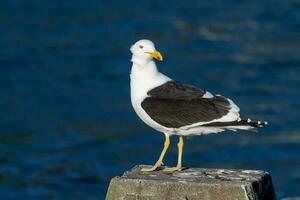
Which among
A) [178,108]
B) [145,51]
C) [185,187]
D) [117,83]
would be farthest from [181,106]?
[117,83]

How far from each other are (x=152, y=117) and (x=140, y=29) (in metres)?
18.6

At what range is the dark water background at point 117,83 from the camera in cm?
1819

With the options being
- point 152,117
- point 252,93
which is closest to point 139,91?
point 152,117

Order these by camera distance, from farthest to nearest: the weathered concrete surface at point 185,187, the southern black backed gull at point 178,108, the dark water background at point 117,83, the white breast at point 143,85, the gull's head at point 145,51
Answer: the dark water background at point 117,83 → the gull's head at point 145,51 → the white breast at point 143,85 → the southern black backed gull at point 178,108 → the weathered concrete surface at point 185,187

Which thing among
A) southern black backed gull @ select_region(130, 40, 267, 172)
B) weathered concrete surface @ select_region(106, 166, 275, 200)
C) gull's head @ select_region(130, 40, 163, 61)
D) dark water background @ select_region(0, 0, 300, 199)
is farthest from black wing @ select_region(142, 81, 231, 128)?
dark water background @ select_region(0, 0, 300, 199)

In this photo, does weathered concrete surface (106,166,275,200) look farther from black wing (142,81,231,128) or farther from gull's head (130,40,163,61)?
gull's head (130,40,163,61)

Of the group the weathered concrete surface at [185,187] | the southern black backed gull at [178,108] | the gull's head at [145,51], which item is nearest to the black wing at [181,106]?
the southern black backed gull at [178,108]

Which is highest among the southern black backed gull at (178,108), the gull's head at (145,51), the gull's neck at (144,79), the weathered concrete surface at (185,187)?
the gull's head at (145,51)

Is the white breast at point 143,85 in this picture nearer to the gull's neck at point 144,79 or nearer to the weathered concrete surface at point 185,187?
the gull's neck at point 144,79

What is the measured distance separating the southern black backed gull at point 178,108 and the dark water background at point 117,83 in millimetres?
7096

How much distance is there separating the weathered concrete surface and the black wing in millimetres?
630

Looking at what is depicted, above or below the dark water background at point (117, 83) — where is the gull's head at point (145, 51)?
below

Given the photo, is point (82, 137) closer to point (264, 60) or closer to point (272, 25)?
point (264, 60)

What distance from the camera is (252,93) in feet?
73.0
